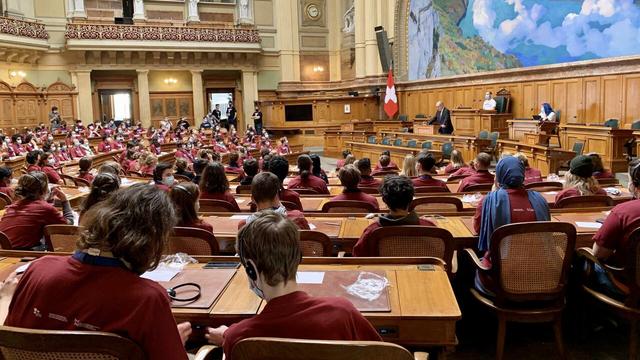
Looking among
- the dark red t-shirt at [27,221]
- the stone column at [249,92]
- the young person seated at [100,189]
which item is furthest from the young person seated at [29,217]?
the stone column at [249,92]

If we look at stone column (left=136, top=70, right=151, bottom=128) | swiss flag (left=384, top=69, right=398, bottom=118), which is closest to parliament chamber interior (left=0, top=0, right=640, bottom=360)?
swiss flag (left=384, top=69, right=398, bottom=118)

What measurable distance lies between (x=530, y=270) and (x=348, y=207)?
1924 millimetres

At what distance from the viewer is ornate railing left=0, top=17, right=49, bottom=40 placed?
19.1m

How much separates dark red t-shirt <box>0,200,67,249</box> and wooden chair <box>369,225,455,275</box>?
263 centimetres

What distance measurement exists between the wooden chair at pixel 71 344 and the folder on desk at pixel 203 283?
2.36ft

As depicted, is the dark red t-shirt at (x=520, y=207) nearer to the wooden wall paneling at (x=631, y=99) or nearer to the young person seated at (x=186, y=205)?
the young person seated at (x=186, y=205)

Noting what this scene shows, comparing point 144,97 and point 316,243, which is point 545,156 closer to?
point 316,243

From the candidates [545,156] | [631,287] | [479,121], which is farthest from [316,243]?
[479,121]

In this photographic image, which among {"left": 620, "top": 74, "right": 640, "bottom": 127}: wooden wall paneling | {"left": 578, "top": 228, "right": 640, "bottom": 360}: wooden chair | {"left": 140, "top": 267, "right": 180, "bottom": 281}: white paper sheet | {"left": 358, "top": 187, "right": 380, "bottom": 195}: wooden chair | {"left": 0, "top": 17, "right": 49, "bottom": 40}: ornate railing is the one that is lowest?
{"left": 578, "top": 228, "right": 640, "bottom": 360}: wooden chair

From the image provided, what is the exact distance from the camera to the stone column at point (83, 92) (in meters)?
22.6

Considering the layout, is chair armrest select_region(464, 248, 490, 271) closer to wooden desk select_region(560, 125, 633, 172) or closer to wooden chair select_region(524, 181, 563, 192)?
wooden chair select_region(524, 181, 563, 192)

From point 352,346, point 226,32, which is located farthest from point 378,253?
point 226,32

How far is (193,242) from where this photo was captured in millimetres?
3342

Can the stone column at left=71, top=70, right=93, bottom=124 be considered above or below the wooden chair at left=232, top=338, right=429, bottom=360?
above
